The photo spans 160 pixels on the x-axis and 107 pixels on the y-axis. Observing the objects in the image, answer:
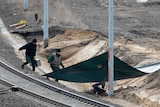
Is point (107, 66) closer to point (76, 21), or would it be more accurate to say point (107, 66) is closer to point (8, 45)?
point (8, 45)

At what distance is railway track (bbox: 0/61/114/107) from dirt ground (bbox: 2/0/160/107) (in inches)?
83.9

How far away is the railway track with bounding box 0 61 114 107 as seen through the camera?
17.5 metres

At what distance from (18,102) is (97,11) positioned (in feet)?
83.7

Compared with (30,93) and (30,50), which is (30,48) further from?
(30,93)

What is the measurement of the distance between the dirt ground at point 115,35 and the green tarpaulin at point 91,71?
30.0 inches

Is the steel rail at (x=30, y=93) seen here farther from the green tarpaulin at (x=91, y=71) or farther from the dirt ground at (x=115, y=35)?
the dirt ground at (x=115, y=35)

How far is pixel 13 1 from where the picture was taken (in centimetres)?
4950

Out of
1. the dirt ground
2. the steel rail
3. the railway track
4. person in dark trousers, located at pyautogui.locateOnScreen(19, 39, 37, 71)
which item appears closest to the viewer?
the steel rail

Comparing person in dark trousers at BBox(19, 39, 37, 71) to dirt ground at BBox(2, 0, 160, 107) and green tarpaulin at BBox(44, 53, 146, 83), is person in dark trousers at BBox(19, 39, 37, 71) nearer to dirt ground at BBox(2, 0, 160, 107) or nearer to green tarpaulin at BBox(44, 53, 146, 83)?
green tarpaulin at BBox(44, 53, 146, 83)

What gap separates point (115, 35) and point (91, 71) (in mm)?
10270

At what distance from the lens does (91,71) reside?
21.4 m

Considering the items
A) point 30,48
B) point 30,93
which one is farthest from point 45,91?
point 30,48

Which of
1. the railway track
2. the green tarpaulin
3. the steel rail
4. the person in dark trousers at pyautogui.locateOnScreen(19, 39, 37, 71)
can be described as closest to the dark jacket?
the person in dark trousers at pyautogui.locateOnScreen(19, 39, 37, 71)

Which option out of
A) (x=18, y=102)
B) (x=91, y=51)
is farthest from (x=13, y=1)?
(x=18, y=102)
